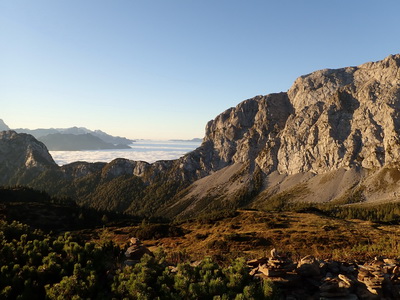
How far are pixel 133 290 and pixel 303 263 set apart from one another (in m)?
12.5

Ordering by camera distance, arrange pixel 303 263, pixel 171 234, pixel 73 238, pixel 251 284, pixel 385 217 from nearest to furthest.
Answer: pixel 251 284
pixel 303 263
pixel 73 238
pixel 171 234
pixel 385 217

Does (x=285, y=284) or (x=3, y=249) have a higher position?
(x=3, y=249)

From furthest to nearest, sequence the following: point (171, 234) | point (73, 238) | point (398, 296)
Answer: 1. point (171, 234)
2. point (73, 238)
3. point (398, 296)

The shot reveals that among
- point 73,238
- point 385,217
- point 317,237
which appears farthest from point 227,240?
point 385,217

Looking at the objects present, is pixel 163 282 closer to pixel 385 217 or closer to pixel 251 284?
pixel 251 284

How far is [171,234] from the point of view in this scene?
9175 cm

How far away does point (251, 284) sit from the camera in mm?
15836

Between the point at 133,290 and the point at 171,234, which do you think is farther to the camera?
the point at 171,234

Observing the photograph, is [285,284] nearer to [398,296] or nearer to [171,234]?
[398,296]

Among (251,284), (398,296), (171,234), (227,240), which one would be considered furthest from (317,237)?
(251,284)

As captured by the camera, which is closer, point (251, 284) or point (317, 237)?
point (251, 284)

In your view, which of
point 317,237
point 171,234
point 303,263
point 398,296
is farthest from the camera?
point 171,234

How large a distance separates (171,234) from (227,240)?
1086 inches

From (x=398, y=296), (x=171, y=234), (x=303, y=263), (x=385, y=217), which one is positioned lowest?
(x=385, y=217)
